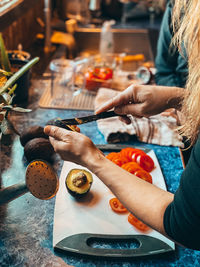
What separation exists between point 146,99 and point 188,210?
59 cm

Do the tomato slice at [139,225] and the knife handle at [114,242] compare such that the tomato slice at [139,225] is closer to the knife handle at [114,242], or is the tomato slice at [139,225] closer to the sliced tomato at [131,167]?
the knife handle at [114,242]

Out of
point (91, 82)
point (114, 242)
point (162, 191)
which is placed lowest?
point (114, 242)

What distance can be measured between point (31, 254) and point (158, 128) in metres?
0.84

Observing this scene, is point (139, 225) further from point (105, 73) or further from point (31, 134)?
point (105, 73)

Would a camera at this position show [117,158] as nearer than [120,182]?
No

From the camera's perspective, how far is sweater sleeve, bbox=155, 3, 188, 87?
1700 mm

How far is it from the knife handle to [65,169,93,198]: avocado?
155 mm

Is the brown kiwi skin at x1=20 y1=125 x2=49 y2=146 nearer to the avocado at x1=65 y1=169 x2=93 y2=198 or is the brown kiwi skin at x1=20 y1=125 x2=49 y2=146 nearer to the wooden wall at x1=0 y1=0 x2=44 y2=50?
the avocado at x1=65 y1=169 x2=93 y2=198

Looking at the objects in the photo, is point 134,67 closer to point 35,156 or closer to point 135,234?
point 35,156

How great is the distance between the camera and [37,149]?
3.79 ft

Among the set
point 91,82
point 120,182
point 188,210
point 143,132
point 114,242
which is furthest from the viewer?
point 91,82

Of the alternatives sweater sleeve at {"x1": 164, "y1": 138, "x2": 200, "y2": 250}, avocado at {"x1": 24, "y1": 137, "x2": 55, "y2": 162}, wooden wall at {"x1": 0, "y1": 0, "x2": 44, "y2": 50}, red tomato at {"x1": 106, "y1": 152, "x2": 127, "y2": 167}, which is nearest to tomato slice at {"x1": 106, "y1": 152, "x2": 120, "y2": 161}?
red tomato at {"x1": 106, "y1": 152, "x2": 127, "y2": 167}

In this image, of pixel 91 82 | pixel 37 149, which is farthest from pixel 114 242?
pixel 91 82

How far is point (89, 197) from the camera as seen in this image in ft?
3.55
